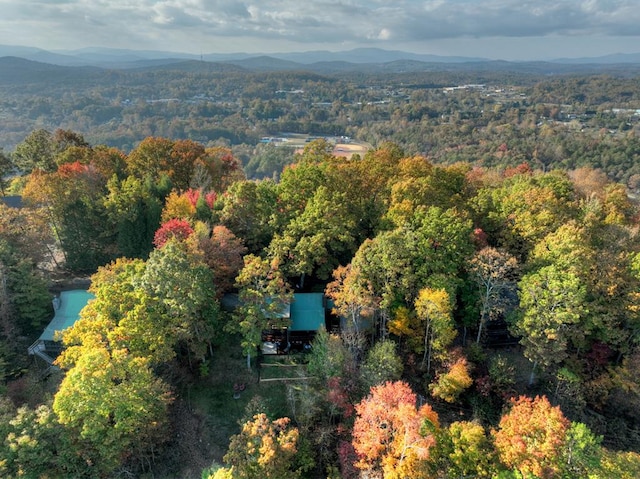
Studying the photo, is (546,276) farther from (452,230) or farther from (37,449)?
(37,449)

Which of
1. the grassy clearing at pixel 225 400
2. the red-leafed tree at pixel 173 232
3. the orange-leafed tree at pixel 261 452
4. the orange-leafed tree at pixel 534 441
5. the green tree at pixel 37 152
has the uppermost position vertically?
the green tree at pixel 37 152

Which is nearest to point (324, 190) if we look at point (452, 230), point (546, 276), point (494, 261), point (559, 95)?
point (452, 230)

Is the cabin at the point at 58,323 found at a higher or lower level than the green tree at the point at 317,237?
lower

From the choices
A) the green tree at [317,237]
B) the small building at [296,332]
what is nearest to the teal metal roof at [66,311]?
the small building at [296,332]

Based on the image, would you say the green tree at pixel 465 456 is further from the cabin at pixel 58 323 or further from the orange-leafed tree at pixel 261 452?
the cabin at pixel 58 323

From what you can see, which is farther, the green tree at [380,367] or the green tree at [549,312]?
the green tree at [549,312]

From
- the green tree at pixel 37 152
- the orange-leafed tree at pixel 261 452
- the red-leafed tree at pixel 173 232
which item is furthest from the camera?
the green tree at pixel 37 152

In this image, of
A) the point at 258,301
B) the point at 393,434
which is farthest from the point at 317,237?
the point at 393,434
